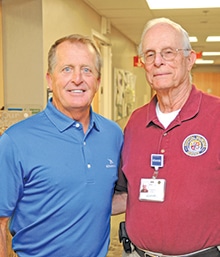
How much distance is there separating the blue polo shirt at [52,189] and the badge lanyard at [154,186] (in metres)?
A: 0.16

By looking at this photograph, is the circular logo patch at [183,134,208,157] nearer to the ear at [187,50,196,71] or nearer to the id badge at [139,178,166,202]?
the id badge at [139,178,166,202]

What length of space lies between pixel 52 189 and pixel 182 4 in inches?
150

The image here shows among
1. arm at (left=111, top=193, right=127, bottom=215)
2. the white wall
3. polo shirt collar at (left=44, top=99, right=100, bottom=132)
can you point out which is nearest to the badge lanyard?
arm at (left=111, top=193, right=127, bottom=215)

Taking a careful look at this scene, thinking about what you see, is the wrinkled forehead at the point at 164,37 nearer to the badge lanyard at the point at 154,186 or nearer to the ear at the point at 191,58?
the ear at the point at 191,58

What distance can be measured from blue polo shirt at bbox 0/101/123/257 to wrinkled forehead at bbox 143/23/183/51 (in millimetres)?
494

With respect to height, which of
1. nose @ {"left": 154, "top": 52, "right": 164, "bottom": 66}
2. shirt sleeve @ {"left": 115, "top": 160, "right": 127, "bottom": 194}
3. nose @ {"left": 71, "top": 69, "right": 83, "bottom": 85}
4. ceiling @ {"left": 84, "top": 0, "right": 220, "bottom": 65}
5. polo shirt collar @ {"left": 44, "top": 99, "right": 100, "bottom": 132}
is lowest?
shirt sleeve @ {"left": 115, "top": 160, "right": 127, "bottom": 194}

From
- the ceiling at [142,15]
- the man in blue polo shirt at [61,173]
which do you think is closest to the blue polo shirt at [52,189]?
the man in blue polo shirt at [61,173]

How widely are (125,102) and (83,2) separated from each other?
123 inches

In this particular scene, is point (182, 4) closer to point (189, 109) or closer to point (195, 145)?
point (189, 109)

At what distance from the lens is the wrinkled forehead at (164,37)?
64.2 inches

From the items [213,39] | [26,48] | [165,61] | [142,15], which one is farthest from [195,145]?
[213,39]

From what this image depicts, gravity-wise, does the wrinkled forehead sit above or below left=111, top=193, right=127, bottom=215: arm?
above

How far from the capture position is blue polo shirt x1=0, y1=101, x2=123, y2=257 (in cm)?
147

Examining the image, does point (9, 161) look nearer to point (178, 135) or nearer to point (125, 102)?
point (178, 135)
